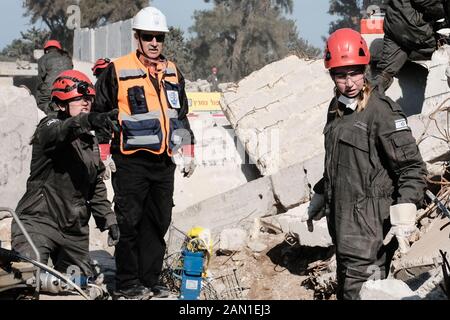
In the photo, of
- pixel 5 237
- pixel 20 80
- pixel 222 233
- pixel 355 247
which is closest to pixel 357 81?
pixel 355 247

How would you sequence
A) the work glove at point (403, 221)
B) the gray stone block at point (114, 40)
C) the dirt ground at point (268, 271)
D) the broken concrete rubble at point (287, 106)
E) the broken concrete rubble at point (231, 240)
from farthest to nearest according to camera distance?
the gray stone block at point (114, 40)
the broken concrete rubble at point (287, 106)
the broken concrete rubble at point (231, 240)
the dirt ground at point (268, 271)
the work glove at point (403, 221)

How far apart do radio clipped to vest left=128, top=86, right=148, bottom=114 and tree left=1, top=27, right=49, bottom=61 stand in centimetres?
3524

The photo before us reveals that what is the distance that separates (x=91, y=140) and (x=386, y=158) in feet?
7.46

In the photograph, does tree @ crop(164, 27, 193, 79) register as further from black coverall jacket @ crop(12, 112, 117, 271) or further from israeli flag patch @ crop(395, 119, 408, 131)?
israeli flag patch @ crop(395, 119, 408, 131)

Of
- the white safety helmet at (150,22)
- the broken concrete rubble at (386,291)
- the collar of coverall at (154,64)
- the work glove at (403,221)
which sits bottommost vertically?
the broken concrete rubble at (386,291)

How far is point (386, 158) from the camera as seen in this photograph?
445 cm

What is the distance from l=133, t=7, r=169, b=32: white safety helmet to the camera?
596 cm

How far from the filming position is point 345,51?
15.0 ft

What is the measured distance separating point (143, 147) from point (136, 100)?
350mm

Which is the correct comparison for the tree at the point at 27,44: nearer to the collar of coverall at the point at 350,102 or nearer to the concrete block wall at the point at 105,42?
the concrete block wall at the point at 105,42

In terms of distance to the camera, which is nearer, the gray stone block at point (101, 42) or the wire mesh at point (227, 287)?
the wire mesh at point (227, 287)

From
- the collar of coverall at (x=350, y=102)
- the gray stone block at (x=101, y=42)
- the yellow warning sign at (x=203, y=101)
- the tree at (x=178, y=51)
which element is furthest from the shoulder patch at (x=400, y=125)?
the tree at (x=178, y=51)

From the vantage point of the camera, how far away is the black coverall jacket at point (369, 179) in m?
4.38

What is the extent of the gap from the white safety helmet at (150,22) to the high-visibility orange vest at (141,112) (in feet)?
0.73
